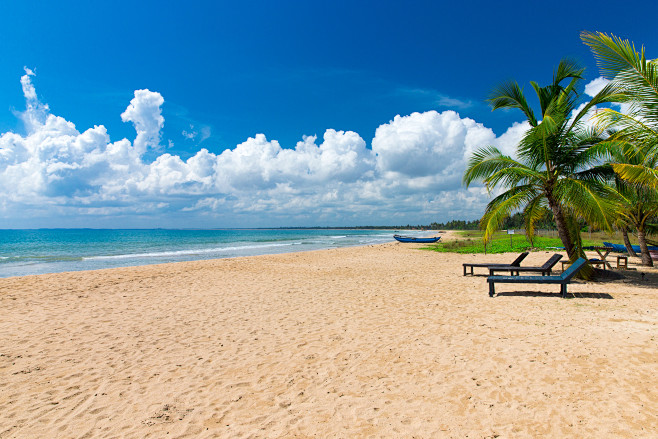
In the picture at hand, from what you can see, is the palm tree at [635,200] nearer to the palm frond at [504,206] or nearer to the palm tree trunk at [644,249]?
the palm tree trunk at [644,249]

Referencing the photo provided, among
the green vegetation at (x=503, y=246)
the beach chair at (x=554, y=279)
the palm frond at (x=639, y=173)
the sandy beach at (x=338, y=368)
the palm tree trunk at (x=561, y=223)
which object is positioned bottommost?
the sandy beach at (x=338, y=368)

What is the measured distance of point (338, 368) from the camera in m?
4.30

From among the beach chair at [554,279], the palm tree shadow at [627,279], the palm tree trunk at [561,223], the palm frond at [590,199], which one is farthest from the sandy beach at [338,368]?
the palm tree trunk at [561,223]

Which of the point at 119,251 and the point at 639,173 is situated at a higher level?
the point at 639,173

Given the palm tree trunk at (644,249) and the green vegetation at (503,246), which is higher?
the palm tree trunk at (644,249)

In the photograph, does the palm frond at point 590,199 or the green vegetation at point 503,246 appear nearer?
the palm frond at point 590,199

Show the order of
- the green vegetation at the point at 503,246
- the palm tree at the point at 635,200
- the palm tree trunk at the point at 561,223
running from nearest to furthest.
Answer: the palm tree at the point at 635,200 < the palm tree trunk at the point at 561,223 < the green vegetation at the point at 503,246

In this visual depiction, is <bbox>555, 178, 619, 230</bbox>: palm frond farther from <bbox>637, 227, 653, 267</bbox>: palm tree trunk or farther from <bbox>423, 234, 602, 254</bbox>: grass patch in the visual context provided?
<bbox>423, 234, 602, 254</bbox>: grass patch

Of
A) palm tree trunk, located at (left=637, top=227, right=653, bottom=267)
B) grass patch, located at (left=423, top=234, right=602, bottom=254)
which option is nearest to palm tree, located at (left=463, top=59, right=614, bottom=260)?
palm tree trunk, located at (left=637, top=227, right=653, bottom=267)

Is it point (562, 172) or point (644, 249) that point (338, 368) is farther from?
point (644, 249)

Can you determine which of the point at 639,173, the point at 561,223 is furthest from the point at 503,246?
the point at 639,173

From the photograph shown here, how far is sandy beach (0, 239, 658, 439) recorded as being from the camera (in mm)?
3131

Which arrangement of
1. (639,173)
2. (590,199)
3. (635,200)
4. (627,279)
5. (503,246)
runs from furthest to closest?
(503,246) < (635,200) < (627,279) < (590,199) < (639,173)

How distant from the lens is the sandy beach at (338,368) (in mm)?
3131
